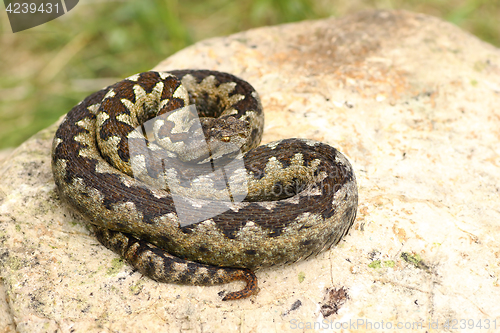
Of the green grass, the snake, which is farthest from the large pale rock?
the green grass

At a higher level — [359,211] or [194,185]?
[194,185]

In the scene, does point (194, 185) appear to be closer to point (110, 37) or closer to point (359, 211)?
point (359, 211)

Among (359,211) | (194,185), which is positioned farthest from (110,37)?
(359,211)

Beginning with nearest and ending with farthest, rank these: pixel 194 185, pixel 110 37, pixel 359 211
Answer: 1. pixel 194 185
2. pixel 359 211
3. pixel 110 37

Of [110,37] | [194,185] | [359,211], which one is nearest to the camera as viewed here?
[194,185]

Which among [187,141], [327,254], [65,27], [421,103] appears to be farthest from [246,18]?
[327,254]

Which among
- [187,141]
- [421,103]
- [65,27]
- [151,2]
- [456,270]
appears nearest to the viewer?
[456,270]

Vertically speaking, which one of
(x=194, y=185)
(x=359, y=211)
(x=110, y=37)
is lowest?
(x=110, y=37)

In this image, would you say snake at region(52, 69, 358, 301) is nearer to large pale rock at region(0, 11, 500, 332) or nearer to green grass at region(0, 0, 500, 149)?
large pale rock at region(0, 11, 500, 332)

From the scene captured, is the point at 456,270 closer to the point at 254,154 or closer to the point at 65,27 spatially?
the point at 254,154
